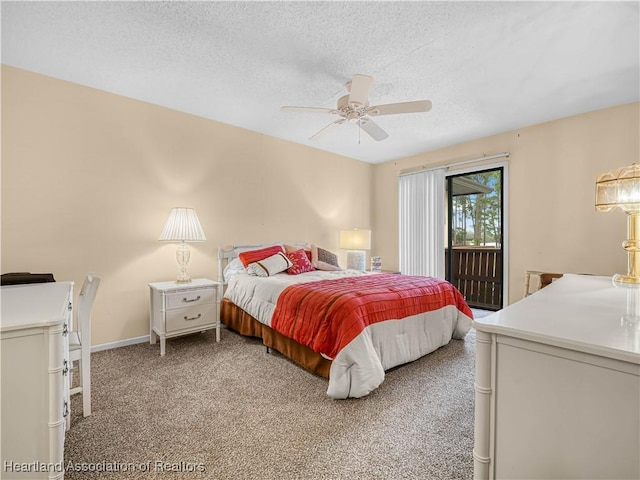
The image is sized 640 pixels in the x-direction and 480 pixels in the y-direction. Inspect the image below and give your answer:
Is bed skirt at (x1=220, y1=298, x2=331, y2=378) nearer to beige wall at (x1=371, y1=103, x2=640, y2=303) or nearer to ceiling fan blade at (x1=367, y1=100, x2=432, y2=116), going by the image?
ceiling fan blade at (x1=367, y1=100, x2=432, y2=116)

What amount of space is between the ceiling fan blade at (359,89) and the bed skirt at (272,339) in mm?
2054

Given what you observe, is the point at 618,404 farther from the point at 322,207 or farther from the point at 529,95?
the point at 322,207

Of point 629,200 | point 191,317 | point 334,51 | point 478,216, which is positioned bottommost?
point 191,317

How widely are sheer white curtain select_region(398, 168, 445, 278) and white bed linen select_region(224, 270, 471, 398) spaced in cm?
184

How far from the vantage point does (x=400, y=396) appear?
208cm

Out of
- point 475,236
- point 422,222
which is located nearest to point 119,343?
point 422,222

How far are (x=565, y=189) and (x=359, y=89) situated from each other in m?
2.98

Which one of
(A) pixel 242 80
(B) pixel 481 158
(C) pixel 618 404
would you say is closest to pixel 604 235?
(B) pixel 481 158

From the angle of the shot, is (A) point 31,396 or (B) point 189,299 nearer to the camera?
(A) point 31,396

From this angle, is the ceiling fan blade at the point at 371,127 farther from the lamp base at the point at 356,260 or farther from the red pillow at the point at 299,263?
the lamp base at the point at 356,260

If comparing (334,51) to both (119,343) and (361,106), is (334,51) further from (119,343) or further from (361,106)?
(119,343)

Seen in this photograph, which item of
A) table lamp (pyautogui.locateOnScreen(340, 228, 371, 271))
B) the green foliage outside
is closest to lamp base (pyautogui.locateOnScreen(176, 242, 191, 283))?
table lamp (pyautogui.locateOnScreen(340, 228, 371, 271))

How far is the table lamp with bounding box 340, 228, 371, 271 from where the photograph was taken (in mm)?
4754

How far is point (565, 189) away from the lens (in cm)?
352
